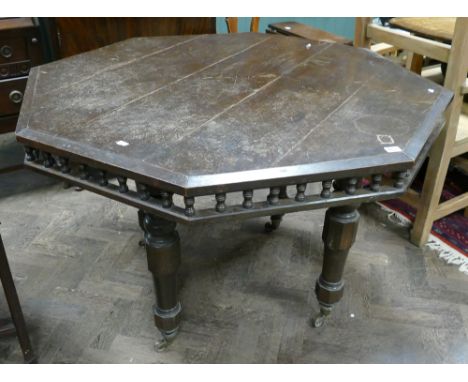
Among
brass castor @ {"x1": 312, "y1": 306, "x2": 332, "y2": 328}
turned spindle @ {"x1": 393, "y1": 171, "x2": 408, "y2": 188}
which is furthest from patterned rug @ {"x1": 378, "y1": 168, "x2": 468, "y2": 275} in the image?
turned spindle @ {"x1": 393, "y1": 171, "x2": 408, "y2": 188}

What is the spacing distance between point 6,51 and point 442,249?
2191 mm

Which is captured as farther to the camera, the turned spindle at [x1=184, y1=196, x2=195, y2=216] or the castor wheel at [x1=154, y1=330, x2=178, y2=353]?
the castor wheel at [x1=154, y1=330, x2=178, y2=353]

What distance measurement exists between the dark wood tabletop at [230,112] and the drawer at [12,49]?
23.2 inches

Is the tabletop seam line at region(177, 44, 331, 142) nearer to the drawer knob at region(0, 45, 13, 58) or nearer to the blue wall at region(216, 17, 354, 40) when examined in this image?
the drawer knob at region(0, 45, 13, 58)

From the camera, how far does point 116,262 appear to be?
1968 mm

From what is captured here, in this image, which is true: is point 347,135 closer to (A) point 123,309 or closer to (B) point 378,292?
(B) point 378,292

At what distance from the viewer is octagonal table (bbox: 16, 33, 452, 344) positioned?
1.07m

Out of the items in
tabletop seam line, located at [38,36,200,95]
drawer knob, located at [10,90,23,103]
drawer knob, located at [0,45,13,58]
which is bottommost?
drawer knob, located at [10,90,23,103]

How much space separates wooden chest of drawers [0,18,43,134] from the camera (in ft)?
6.88

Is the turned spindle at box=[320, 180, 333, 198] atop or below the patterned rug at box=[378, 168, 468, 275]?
atop

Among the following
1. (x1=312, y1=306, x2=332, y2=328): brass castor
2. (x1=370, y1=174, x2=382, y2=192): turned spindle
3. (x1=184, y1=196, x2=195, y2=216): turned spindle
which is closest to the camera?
(x1=184, y1=196, x2=195, y2=216): turned spindle

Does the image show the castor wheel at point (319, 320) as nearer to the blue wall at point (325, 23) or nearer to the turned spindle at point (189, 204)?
the turned spindle at point (189, 204)

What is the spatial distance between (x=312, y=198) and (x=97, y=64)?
1003 millimetres

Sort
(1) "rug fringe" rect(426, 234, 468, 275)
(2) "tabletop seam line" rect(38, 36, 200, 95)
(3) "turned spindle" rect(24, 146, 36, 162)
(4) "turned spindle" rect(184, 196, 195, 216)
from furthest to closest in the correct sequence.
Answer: (1) "rug fringe" rect(426, 234, 468, 275), (2) "tabletop seam line" rect(38, 36, 200, 95), (3) "turned spindle" rect(24, 146, 36, 162), (4) "turned spindle" rect(184, 196, 195, 216)
